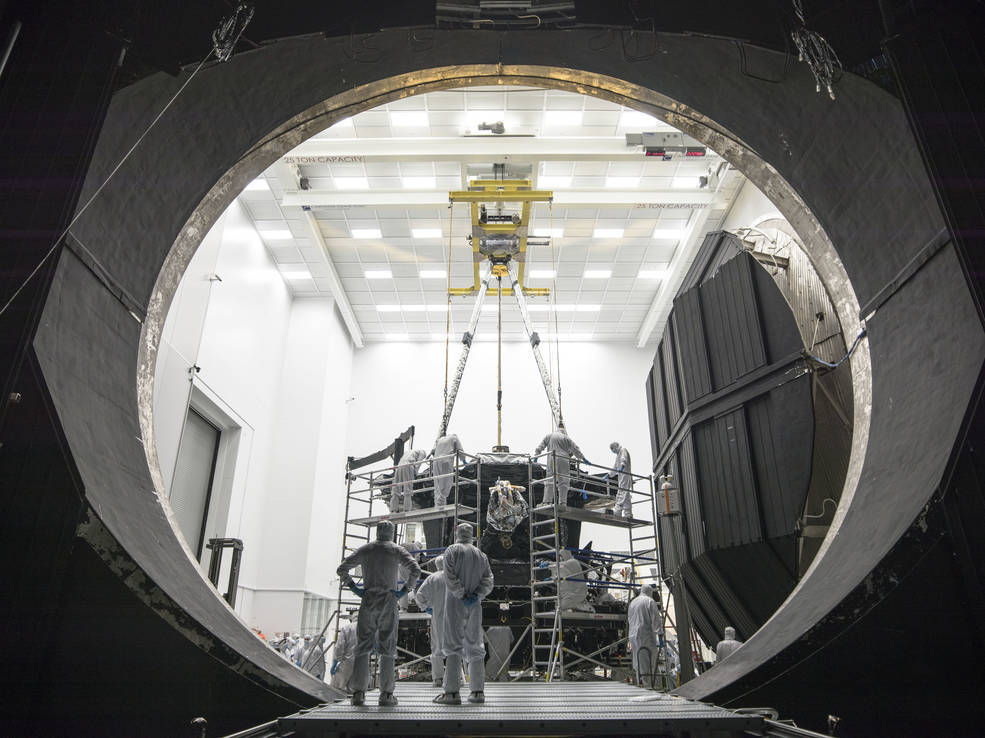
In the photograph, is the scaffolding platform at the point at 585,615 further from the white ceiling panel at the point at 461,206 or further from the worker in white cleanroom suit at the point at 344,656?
the white ceiling panel at the point at 461,206

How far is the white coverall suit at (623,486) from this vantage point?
1119cm

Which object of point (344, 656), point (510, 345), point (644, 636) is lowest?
point (344, 656)

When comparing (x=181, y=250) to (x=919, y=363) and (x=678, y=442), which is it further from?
(x=678, y=442)

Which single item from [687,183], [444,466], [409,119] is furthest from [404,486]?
[687,183]

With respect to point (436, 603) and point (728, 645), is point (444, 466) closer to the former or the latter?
point (436, 603)

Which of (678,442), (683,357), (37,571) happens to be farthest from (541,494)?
(37,571)

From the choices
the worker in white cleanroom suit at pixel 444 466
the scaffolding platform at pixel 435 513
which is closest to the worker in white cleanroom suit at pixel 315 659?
the scaffolding platform at pixel 435 513

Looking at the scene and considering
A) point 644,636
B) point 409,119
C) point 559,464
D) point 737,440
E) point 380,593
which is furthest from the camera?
point 409,119

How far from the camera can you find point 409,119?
15.1 metres

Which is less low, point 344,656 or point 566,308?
point 566,308

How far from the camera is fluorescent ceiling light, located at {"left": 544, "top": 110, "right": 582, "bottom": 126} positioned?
1477cm

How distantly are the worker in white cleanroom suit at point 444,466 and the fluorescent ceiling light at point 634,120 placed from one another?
8786 mm

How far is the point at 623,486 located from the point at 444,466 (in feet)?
10.4

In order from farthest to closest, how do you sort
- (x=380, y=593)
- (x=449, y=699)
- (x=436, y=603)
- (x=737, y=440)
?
1. (x=737, y=440)
2. (x=436, y=603)
3. (x=380, y=593)
4. (x=449, y=699)
